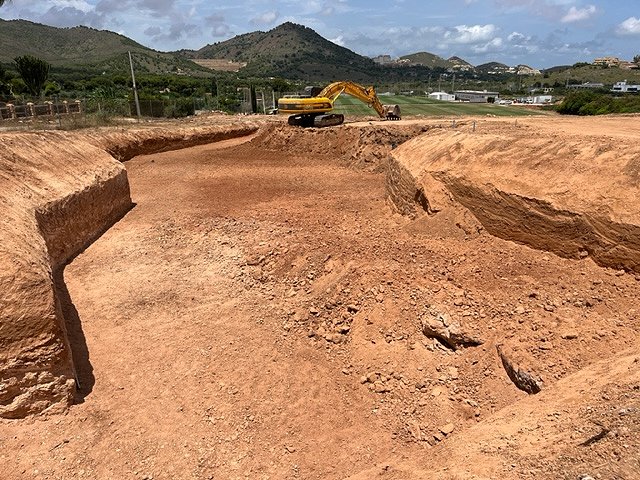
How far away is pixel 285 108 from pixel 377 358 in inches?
735

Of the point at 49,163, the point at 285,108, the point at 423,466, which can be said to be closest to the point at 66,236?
the point at 49,163

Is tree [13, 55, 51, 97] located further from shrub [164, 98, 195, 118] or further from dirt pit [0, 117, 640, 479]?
dirt pit [0, 117, 640, 479]

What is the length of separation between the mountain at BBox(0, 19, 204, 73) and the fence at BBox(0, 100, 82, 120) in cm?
6323

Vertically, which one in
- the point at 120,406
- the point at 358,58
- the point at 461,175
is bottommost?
the point at 120,406

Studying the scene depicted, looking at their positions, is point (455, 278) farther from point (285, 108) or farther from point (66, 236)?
point (285, 108)

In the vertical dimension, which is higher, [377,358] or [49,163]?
[49,163]

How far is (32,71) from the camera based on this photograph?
39031mm

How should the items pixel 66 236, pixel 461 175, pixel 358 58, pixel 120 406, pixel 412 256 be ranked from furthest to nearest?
pixel 358 58, pixel 66 236, pixel 461 175, pixel 412 256, pixel 120 406

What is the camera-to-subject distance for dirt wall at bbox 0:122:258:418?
6.55 metres

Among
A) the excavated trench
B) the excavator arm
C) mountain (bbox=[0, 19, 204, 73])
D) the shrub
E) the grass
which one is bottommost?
the excavated trench

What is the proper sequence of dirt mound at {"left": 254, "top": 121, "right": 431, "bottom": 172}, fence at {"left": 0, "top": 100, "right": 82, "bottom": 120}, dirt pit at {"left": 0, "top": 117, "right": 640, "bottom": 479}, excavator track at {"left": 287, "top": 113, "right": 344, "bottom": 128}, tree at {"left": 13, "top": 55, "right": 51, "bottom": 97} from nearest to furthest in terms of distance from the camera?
1. dirt pit at {"left": 0, "top": 117, "right": 640, "bottom": 479}
2. dirt mound at {"left": 254, "top": 121, "right": 431, "bottom": 172}
3. excavator track at {"left": 287, "top": 113, "right": 344, "bottom": 128}
4. fence at {"left": 0, "top": 100, "right": 82, "bottom": 120}
5. tree at {"left": 13, "top": 55, "right": 51, "bottom": 97}

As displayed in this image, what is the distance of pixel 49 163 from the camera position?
13172 mm

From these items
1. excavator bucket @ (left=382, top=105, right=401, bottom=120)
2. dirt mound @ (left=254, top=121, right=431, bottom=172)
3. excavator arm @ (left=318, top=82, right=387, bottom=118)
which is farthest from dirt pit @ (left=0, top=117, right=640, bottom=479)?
excavator bucket @ (left=382, top=105, right=401, bottom=120)

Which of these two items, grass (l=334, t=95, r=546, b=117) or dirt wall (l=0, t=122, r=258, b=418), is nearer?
dirt wall (l=0, t=122, r=258, b=418)
